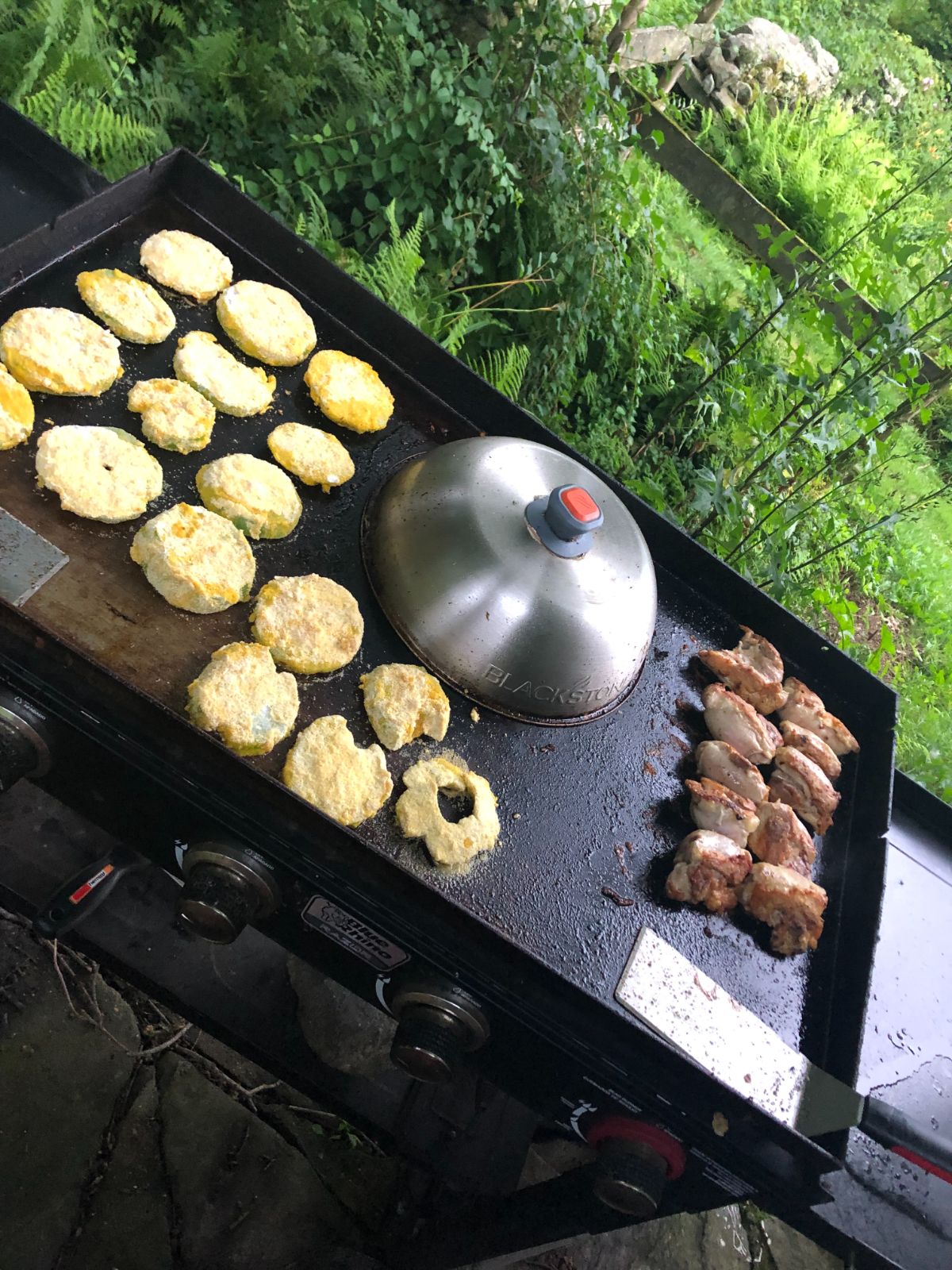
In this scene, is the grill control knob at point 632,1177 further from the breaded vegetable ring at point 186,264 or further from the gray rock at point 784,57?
the gray rock at point 784,57

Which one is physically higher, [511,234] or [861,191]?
[861,191]

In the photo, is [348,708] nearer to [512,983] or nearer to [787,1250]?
[512,983]

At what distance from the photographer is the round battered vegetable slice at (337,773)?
1.82 meters

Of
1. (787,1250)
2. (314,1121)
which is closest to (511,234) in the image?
(314,1121)

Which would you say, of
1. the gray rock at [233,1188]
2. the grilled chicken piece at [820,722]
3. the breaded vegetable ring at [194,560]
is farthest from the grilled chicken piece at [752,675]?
the gray rock at [233,1188]

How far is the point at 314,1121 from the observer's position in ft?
9.72

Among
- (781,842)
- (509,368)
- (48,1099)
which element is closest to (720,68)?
(509,368)

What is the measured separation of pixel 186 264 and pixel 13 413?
0.84 meters

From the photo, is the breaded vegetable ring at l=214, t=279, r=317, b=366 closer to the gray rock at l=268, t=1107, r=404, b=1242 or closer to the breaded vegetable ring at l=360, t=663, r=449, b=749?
the breaded vegetable ring at l=360, t=663, r=449, b=749

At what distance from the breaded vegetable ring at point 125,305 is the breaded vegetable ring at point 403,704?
4.08 feet

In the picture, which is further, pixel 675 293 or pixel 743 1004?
pixel 675 293

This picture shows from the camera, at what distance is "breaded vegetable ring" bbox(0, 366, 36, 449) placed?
1936 mm

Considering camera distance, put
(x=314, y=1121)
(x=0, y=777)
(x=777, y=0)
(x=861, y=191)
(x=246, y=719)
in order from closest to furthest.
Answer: (x=0, y=777) < (x=246, y=719) < (x=314, y=1121) < (x=861, y=191) < (x=777, y=0)

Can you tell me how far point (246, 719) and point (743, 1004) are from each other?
1.43 meters
